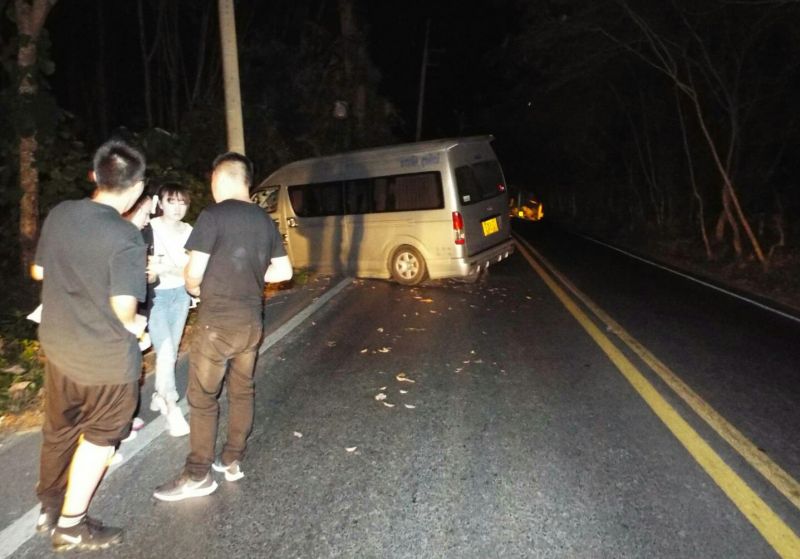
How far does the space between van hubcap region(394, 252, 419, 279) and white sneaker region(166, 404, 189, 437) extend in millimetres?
6010

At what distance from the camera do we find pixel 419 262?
32.1 ft

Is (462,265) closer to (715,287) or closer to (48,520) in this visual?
(715,287)

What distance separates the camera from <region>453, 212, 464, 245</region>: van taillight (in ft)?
29.8

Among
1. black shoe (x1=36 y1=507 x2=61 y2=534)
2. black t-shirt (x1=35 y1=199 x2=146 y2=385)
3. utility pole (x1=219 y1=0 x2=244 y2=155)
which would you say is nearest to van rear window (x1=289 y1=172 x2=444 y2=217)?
utility pole (x1=219 y1=0 x2=244 y2=155)

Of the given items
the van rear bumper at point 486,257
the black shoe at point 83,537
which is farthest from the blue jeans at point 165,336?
the van rear bumper at point 486,257

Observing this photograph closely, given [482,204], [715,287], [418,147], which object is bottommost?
[715,287]

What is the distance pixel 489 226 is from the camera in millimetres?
9898

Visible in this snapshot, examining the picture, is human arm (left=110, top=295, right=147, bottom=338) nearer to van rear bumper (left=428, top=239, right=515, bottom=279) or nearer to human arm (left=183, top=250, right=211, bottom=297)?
human arm (left=183, top=250, right=211, bottom=297)

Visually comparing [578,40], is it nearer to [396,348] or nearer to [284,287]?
[284,287]

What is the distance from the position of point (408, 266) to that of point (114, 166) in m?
7.33

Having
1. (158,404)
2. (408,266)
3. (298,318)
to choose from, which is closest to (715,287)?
(408,266)

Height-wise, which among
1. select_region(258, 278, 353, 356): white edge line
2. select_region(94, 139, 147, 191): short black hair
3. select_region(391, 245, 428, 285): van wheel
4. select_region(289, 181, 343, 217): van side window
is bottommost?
select_region(258, 278, 353, 356): white edge line

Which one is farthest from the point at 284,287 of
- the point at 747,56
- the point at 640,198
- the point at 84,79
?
the point at 640,198

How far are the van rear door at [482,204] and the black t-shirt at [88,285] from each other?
6.84m
